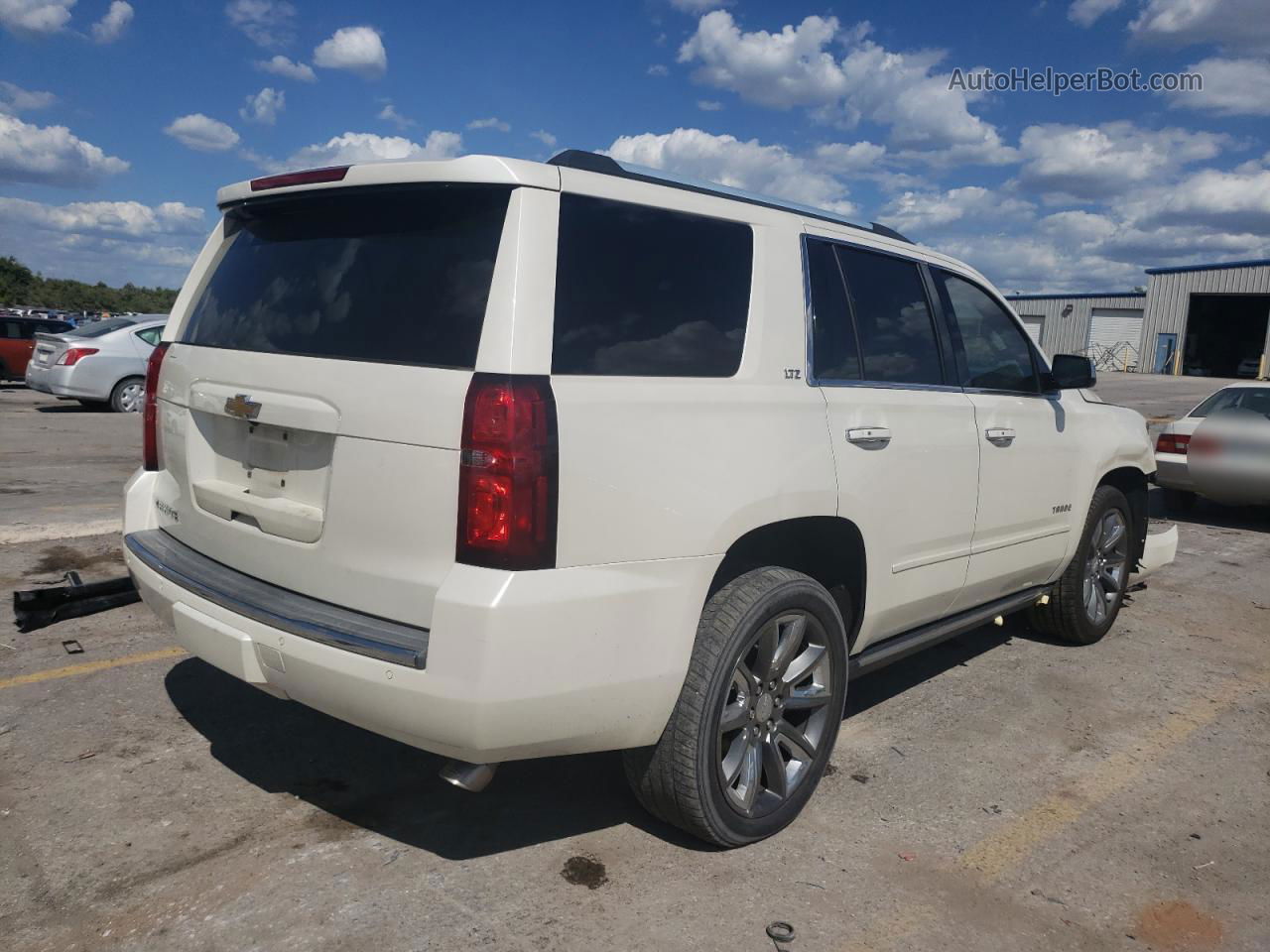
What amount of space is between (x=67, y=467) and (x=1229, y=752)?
32.2ft

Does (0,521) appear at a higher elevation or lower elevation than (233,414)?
lower

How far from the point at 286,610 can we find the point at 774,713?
1519 millimetres

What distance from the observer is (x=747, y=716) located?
3.12 meters

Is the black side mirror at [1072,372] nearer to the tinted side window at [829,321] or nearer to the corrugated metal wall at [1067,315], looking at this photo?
the tinted side window at [829,321]

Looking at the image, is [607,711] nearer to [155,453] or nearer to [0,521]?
[155,453]

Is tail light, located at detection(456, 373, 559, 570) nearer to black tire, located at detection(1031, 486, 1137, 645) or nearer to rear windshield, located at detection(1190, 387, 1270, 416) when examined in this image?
black tire, located at detection(1031, 486, 1137, 645)

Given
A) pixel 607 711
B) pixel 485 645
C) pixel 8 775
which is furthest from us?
pixel 8 775

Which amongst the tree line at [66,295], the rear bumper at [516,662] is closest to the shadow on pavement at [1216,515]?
the rear bumper at [516,662]

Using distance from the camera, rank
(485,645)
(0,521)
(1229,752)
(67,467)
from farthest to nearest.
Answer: (67,467)
(0,521)
(1229,752)
(485,645)

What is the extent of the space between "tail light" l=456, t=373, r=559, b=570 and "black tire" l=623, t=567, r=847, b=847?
2.29ft

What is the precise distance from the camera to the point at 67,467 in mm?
9797

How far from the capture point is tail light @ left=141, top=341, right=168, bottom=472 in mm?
3543

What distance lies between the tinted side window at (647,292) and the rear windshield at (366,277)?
0.24 m

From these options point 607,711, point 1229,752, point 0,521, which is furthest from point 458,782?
point 0,521
